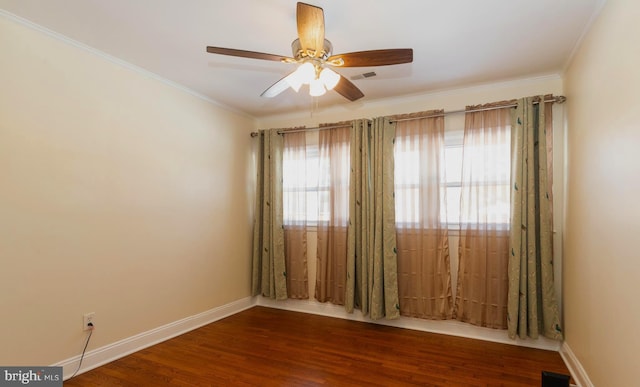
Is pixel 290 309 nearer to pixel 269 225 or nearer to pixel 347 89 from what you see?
pixel 269 225

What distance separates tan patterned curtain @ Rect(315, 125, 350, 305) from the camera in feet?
11.8

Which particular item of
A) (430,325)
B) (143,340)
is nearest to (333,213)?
(430,325)

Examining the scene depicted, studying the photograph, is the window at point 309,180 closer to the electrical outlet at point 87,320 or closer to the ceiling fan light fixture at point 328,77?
the ceiling fan light fixture at point 328,77

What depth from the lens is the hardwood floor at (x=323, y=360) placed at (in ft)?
7.43

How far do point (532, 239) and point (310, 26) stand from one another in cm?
257

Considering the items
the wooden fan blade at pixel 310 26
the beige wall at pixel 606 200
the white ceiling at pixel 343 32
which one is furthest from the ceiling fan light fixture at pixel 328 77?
the beige wall at pixel 606 200

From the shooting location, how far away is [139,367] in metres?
2.45

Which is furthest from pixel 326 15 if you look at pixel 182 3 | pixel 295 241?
pixel 295 241

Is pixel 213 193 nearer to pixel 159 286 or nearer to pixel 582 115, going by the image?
pixel 159 286

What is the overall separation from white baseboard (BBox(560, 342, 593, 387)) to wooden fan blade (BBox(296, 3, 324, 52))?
9.11 ft

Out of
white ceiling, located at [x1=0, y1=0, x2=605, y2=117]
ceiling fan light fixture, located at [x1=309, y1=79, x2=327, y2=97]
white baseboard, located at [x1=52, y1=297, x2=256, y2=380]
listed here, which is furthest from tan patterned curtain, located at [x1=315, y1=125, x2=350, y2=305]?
ceiling fan light fixture, located at [x1=309, y1=79, x2=327, y2=97]

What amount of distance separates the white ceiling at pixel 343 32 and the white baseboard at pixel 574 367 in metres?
2.40

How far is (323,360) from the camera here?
257 centimetres

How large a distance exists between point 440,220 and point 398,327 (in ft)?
4.07
